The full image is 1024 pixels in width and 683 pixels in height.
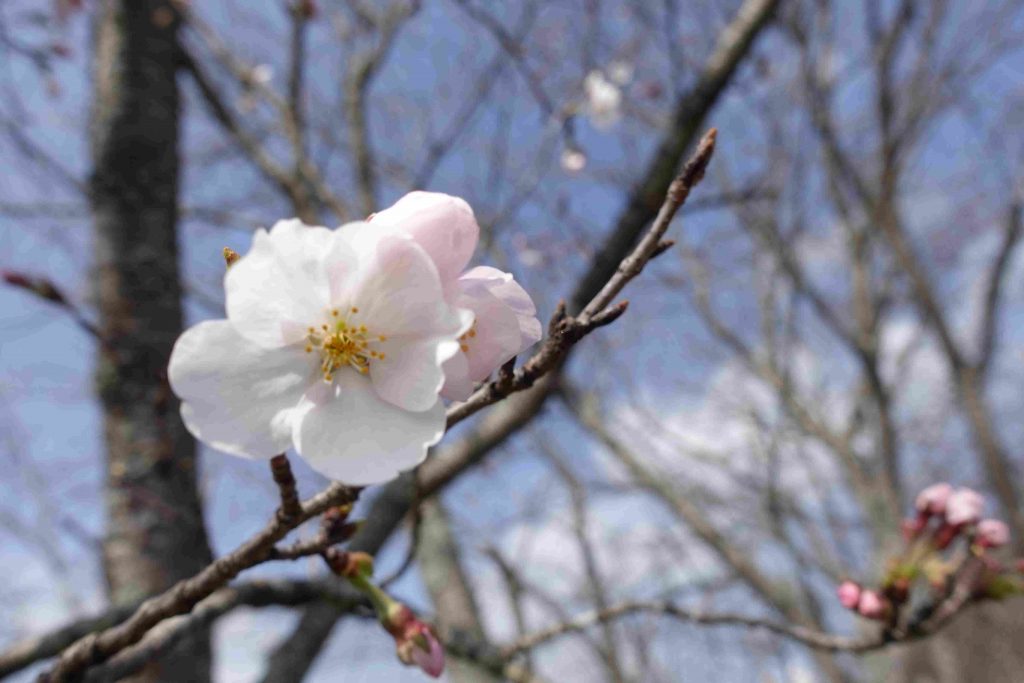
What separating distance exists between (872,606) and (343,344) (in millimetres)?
1205

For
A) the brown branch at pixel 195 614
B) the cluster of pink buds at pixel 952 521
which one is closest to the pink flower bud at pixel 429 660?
the brown branch at pixel 195 614

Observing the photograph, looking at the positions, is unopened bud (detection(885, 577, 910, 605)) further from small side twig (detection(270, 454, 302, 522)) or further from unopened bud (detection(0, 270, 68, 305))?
unopened bud (detection(0, 270, 68, 305))

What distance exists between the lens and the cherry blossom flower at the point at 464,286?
669 millimetres

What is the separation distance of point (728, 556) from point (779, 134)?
9.55ft

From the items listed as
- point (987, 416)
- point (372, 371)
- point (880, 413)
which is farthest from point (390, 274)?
point (987, 416)

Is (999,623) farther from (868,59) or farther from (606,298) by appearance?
(606,298)

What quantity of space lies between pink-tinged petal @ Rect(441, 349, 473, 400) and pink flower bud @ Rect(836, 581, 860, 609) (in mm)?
1100

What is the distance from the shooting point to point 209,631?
180 cm

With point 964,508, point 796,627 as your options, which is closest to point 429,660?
point 796,627

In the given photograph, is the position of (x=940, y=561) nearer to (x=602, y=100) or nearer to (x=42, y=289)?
(x=42, y=289)

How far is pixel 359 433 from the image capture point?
681mm

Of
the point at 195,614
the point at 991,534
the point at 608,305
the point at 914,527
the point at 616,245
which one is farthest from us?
the point at 616,245

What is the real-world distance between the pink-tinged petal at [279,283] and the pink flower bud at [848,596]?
4.02ft

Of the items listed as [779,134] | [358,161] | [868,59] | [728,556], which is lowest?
[728,556]
